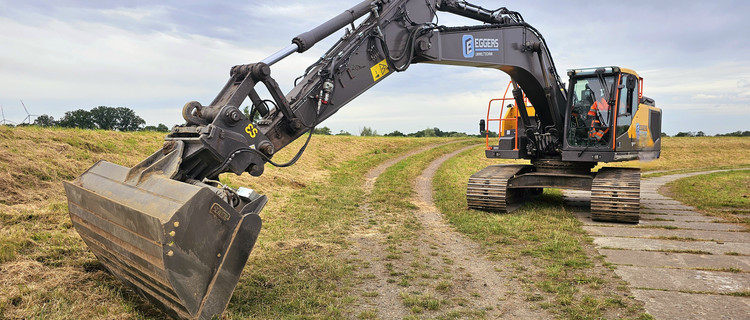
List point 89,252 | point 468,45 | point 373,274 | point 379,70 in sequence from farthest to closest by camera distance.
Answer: point 468,45
point 379,70
point 373,274
point 89,252

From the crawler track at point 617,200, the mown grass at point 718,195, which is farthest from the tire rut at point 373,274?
the mown grass at point 718,195

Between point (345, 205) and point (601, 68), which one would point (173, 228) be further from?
point (601, 68)

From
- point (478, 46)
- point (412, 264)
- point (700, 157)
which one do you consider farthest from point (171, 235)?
point (700, 157)

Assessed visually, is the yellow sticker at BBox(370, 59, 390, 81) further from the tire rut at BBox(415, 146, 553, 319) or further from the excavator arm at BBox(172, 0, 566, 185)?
the tire rut at BBox(415, 146, 553, 319)

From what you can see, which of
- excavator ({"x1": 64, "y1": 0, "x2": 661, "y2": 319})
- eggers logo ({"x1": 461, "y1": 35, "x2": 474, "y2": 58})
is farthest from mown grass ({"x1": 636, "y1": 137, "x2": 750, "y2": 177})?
eggers logo ({"x1": 461, "y1": 35, "x2": 474, "y2": 58})

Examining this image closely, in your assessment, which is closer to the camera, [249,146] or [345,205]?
[249,146]

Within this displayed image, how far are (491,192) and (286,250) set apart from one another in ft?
17.1

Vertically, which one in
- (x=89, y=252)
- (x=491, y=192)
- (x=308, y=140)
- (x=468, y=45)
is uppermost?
(x=468, y=45)

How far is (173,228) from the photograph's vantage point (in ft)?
12.2

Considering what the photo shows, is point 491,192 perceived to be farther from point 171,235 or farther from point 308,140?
point 171,235

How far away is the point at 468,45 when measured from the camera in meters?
8.38

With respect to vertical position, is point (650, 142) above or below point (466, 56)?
below

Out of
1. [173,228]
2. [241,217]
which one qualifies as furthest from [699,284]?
[173,228]

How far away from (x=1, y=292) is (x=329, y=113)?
3892 mm
